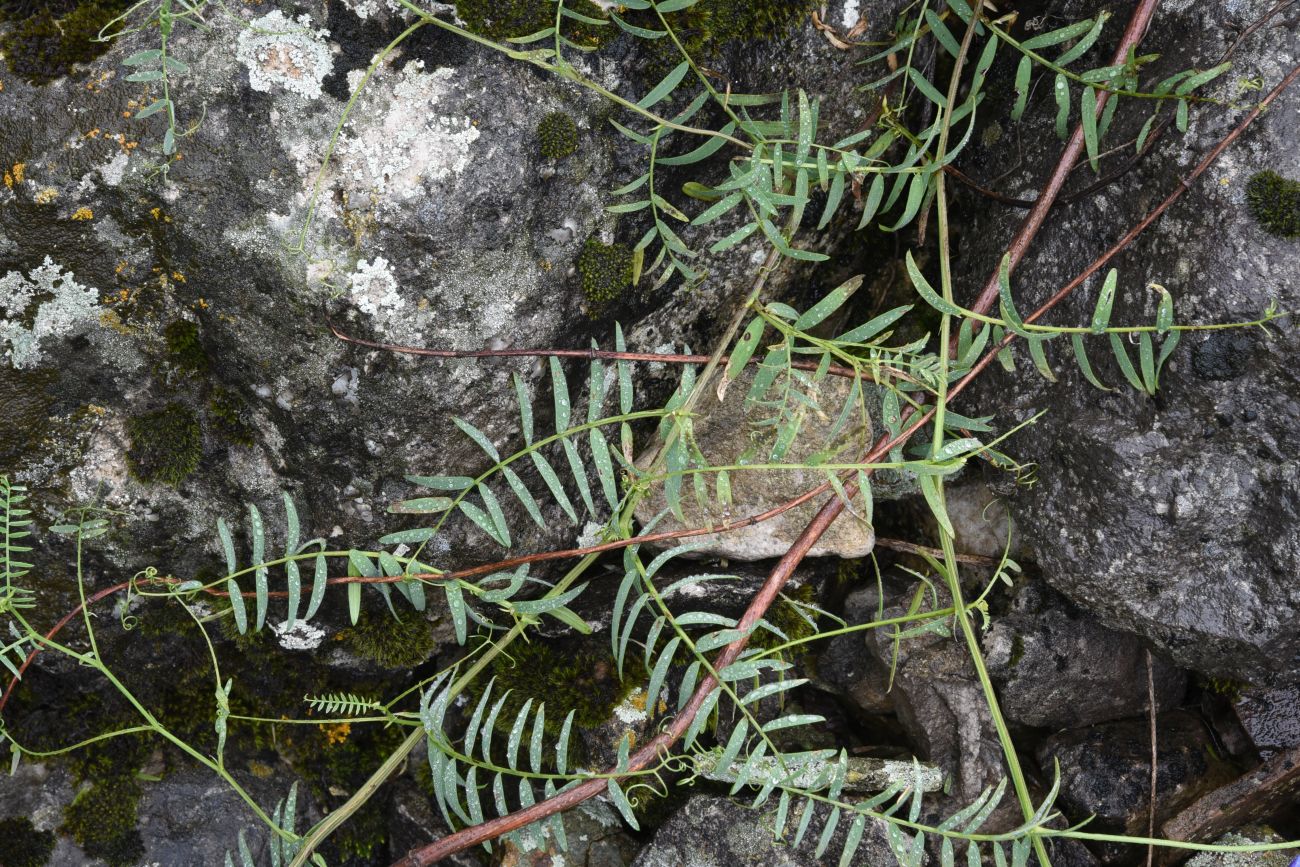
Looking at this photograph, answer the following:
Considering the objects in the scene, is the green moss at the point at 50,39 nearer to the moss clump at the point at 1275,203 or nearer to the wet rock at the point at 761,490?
the wet rock at the point at 761,490

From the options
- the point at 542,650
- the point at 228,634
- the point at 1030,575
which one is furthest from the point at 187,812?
the point at 1030,575

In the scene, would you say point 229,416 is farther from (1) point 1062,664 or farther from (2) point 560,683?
(1) point 1062,664

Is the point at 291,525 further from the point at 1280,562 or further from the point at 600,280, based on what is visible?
the point at 1280,562

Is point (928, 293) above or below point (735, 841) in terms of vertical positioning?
above

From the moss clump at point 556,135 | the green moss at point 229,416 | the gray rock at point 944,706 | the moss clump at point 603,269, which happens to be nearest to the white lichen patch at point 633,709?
the gray rock at point 944,706

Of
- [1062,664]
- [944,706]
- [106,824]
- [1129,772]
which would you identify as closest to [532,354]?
[944,706]
